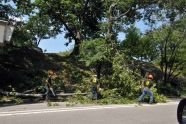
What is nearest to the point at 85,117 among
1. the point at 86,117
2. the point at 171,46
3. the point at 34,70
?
the point at 86,117

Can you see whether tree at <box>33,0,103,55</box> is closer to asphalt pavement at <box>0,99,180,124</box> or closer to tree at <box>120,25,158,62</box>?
tree at <box>120,25,158,62</box>

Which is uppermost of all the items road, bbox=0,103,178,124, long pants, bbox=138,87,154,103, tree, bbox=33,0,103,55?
tree, bbox=33,0,103,55

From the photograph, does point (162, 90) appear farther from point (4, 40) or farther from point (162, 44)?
point (4, 40)

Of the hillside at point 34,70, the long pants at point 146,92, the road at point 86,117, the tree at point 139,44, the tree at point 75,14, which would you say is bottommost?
the road at point 86,117

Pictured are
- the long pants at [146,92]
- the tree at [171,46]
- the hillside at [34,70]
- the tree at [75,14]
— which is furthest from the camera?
the tree at [171,46]

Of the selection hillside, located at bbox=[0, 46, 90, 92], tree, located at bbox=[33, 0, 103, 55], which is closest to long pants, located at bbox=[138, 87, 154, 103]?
hillside, located at bbox=[0, 46, 90, 92]

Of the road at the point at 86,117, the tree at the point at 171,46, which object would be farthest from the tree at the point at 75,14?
the road at the point at 86,117

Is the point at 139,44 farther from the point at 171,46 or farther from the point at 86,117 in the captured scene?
the point at 86,117

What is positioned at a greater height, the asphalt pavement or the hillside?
the hillside

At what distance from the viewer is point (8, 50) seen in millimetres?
31625

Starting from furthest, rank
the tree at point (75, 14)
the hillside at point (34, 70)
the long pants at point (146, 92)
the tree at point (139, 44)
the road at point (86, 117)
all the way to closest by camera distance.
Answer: the tree at point (139, 44) < the tree at point (75, 14) < the hillside at point (34, 70) < the long pants at point (146, 92) < the road at point (86, 117)

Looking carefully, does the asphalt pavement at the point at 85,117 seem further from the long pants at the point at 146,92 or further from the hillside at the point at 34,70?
the hillside at the point at 34,70

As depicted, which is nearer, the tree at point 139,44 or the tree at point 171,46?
the tree at point 139,44

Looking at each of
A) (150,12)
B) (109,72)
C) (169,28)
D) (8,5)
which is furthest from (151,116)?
(169,28)
